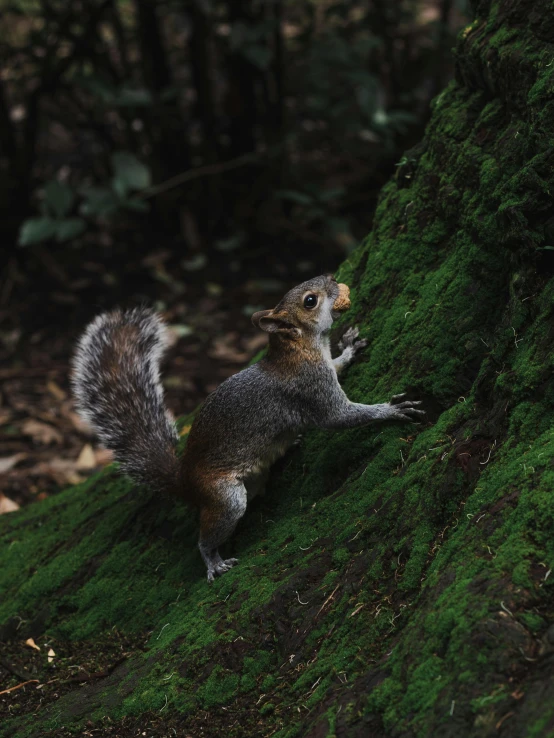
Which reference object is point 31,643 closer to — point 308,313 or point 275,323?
point 275,323

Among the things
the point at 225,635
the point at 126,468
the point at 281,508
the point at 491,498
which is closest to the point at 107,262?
the point at 126,468

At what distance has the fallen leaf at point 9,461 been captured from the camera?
6930 mm

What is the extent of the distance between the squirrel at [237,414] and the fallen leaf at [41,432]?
2.95m

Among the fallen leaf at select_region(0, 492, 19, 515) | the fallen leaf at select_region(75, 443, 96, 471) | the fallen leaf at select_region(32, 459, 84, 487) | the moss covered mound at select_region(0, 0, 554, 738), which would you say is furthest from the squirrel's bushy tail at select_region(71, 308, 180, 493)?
the fallen leaf at select_region(75, 443, 96, 471)

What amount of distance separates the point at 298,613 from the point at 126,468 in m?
1.56

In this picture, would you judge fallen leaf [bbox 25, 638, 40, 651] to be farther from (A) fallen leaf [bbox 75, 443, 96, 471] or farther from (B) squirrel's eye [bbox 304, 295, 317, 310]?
(A) fallen leaf [bbox 75, 443, 96, 471]

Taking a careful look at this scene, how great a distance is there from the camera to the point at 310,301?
4.16m

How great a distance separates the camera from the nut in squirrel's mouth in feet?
13.3

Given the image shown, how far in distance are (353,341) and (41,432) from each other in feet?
13.8

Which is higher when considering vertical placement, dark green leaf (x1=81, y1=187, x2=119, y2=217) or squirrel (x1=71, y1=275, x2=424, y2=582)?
dark green leaf (x1=81, y1=187, x2=119, y2=217)

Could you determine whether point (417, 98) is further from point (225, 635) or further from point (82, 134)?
point (225, 635)

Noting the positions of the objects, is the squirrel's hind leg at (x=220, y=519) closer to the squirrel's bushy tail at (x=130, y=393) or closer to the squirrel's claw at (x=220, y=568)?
the squirrel's claw at (x=220, y=568)

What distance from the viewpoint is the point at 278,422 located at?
4.01 metres

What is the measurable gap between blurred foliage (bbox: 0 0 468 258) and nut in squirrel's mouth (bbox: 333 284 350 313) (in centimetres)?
395
